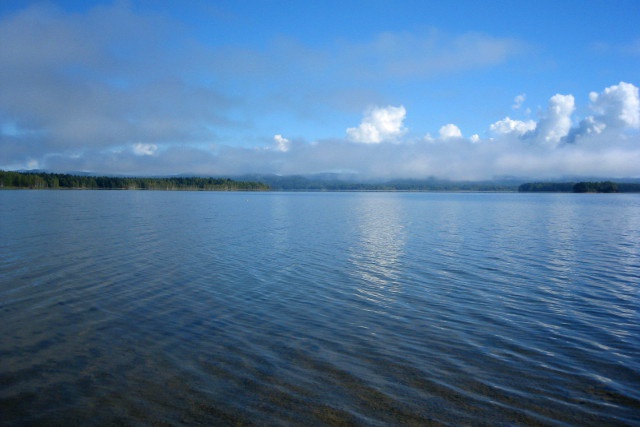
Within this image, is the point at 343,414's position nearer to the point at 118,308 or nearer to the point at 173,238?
the point at 118,308

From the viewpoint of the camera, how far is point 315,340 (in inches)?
383

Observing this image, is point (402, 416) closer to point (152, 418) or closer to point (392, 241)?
point (152, 418)

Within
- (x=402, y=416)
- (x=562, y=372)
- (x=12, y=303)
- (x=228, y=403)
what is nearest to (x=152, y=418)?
(x=228, y=403)

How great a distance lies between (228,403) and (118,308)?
668 centimetres

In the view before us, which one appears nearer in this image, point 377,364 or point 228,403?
point 228,403

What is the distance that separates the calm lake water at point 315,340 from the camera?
6.75 meters

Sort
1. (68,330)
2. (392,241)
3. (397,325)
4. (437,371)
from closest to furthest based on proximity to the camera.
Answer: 1. (437,371)
2. (68,330)
3. (397,325)
4. (392,241)

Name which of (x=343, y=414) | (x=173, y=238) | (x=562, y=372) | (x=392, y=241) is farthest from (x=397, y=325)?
(x=173, y=238)

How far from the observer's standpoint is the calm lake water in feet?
22.1

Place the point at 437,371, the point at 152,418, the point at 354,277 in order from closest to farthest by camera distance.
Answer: the point at 152,418, the point at 437,371, the point at 354,277

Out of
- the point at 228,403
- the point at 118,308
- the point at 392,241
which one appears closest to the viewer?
the point at 228,403

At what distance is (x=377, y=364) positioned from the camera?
8.46 meters

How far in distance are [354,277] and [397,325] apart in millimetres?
5944

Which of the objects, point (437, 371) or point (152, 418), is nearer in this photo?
point (152, 418)
